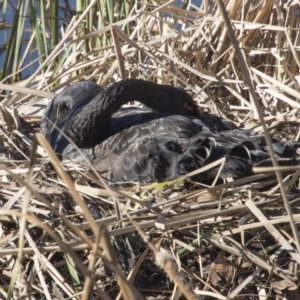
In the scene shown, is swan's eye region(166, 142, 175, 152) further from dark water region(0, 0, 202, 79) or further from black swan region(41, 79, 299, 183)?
dark water region(0, 0, 202, 79)

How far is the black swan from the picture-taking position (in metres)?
3.52

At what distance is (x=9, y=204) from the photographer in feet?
10.4

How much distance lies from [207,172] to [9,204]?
0.87m

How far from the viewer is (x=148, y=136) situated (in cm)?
378

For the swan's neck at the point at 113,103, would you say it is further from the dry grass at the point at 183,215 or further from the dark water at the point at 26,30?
the dark water at the point at 26,30

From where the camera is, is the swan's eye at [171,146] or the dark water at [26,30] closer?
the swan's eye at [171,146]

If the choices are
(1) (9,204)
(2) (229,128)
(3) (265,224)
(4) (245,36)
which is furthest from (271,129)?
(1) (9,204)

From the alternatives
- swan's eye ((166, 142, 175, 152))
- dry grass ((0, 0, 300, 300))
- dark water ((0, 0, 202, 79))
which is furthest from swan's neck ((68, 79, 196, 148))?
dark water ((0, 0, 202, 79))

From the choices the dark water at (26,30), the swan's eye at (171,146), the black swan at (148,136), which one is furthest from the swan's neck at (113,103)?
the dark water at (26,30)

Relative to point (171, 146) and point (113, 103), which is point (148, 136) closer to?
point (171, 146)

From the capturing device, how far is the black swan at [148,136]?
138 inches

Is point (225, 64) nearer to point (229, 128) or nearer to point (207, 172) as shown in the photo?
point (229, 128)

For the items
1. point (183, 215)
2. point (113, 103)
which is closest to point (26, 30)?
point (113, 103)

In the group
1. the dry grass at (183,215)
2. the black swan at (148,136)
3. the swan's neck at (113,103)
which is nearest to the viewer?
the dry grass at (183,215)
